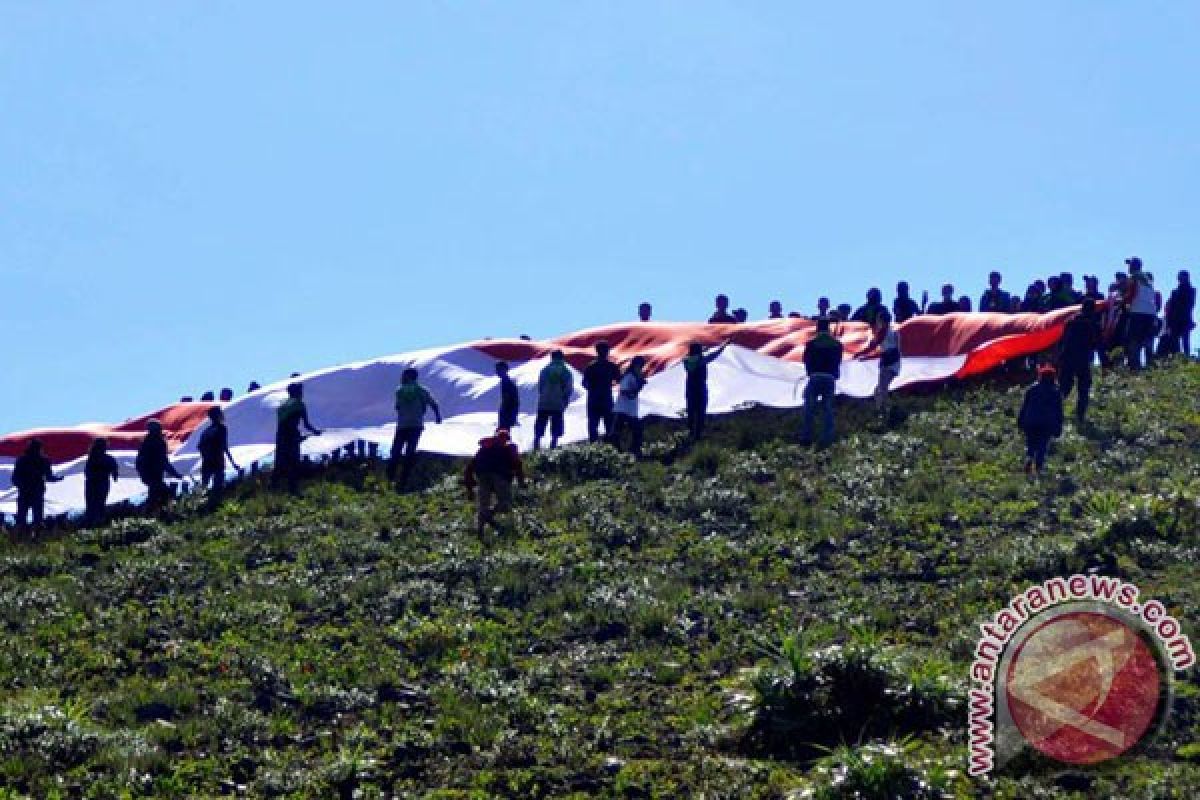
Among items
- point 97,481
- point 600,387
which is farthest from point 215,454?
point 600,387

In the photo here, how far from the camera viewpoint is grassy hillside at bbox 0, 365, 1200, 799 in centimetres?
1783

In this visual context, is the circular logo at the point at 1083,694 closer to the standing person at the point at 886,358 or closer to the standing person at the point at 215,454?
the standing person at the point at 886,358

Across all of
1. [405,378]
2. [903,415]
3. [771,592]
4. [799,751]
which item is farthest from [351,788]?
[903,415]

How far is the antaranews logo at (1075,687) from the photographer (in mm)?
16906

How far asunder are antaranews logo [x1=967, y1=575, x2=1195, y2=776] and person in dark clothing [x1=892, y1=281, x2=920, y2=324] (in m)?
22.0

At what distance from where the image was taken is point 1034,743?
665 inches

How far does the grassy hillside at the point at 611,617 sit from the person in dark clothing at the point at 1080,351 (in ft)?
2.25

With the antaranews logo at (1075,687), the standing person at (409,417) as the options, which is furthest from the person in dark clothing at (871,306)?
the antaranews logo at (1075,687)

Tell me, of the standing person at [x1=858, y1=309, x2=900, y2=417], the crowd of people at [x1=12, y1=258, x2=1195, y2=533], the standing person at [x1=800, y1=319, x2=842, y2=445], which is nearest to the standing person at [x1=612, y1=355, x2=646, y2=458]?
the crowd of people at [x1=12, y1=258, x2=1195, y2=533]

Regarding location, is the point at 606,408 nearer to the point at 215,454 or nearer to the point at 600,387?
the point at 600,387

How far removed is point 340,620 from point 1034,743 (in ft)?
32.7

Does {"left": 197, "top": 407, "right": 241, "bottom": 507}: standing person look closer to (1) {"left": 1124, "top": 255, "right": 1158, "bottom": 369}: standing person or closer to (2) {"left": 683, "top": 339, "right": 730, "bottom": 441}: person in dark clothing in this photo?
(2) {"left": 683, "top": 339, "right": 730, "bottom": 441}: person in dark clothing

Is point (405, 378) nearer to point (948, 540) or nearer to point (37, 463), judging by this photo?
point (37, 463)

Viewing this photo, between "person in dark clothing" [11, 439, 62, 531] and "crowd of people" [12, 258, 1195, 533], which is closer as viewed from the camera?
"crowd of people" [12, 258, 1195, 533]
